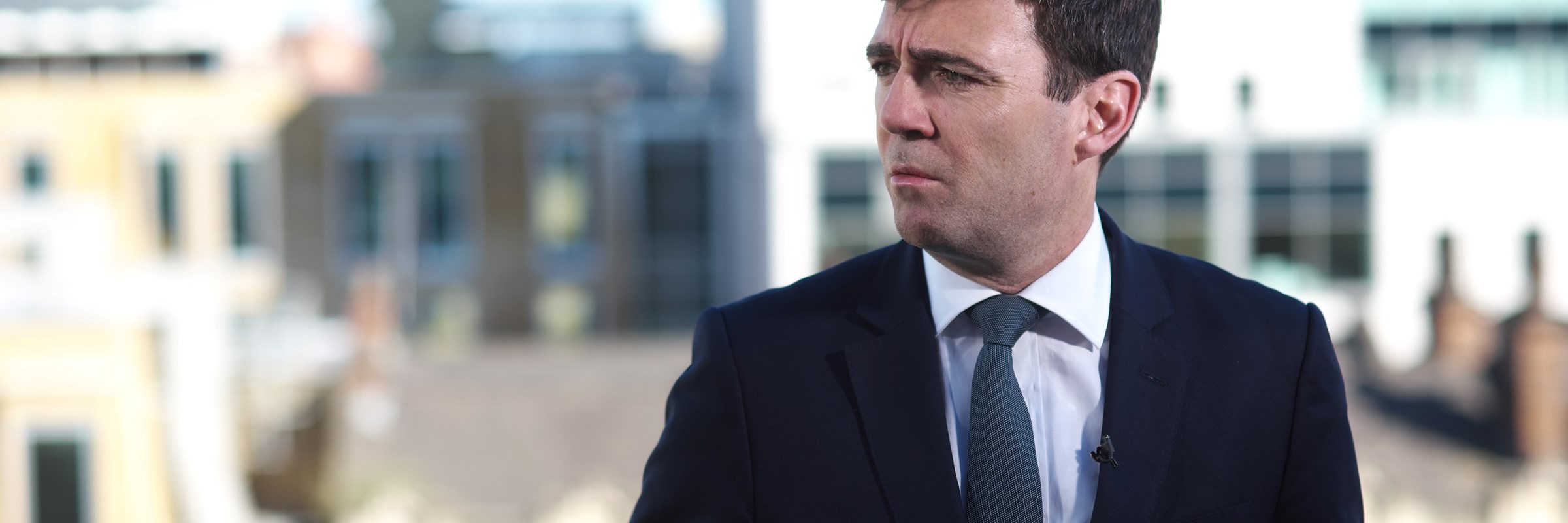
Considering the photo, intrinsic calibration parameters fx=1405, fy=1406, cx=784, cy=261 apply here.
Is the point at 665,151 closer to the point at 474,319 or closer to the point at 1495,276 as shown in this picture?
the point at 474,319

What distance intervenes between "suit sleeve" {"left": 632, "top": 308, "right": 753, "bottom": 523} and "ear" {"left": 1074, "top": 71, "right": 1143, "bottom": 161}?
0.54 m

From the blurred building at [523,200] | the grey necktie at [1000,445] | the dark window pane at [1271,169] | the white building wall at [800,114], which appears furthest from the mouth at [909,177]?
the blurred building at [523,200]

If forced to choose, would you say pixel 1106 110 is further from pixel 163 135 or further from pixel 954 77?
pixel 163 135

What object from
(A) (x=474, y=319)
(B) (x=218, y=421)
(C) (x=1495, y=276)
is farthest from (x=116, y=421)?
(C) (x=1495, y=276)

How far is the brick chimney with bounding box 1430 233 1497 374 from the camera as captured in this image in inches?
955

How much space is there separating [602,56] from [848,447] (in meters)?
33.6

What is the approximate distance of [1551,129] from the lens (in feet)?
82.3

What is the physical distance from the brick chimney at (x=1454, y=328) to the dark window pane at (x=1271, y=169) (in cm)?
295

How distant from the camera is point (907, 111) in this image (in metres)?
1.70

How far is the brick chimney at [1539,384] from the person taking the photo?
21.7m

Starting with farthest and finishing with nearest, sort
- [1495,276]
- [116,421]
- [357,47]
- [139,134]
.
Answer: [357,47] < [139,134] < [1495,276] < [116,421]

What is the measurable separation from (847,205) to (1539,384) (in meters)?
11.6

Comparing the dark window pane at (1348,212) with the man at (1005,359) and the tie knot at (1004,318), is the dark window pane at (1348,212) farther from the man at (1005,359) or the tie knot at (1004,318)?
the tie knot at (1004,318)

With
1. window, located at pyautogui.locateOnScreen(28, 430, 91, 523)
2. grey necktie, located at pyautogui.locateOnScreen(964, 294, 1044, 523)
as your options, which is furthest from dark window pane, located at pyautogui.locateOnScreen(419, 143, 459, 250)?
grey necktie, located at pyautogui.locateOnScreen(964, 294, 1044, 523)
